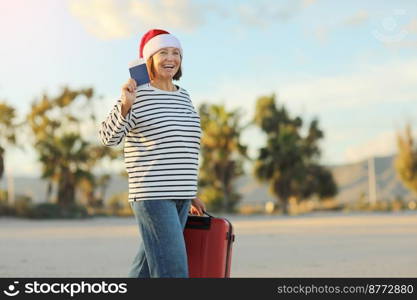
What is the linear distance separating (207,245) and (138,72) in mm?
1129

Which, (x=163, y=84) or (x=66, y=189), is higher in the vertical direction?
(x=163, y=84)

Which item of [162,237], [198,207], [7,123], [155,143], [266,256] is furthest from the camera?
[7,123]

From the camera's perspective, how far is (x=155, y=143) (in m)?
4.46

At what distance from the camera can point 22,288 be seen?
5.45m

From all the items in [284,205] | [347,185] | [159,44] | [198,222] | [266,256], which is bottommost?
[347,185]

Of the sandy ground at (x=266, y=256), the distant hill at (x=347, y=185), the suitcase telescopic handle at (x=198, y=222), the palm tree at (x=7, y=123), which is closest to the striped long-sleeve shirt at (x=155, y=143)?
the suitcase telescopic handle at (x=198, y=222)

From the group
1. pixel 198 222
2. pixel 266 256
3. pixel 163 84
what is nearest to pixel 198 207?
pixel 198 222

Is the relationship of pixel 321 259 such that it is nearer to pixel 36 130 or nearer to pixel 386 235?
pixel 386 235

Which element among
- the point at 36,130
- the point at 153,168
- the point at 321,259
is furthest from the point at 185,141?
the point at 36,130

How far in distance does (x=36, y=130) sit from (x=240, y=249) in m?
25.1

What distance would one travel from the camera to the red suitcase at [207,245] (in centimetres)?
471

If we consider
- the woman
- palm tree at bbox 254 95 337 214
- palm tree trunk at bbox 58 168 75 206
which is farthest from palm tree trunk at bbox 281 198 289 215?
the woman

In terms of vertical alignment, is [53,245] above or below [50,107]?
below

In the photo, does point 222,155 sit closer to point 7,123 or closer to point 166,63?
point 7,123
